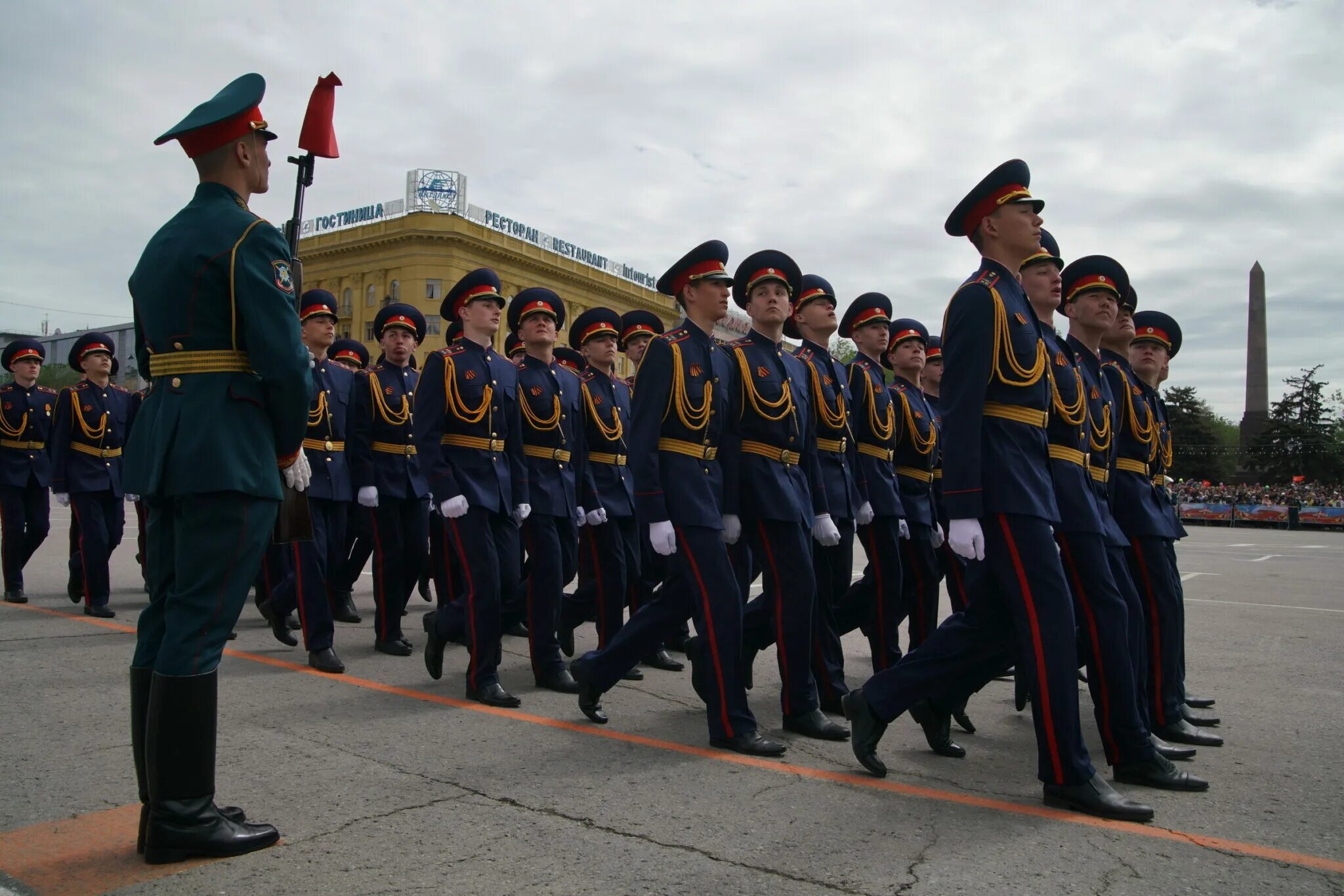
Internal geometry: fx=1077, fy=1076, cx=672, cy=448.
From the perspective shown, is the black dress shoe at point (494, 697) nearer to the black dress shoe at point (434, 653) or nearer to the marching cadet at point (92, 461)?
the black dress shoe at point (434, 653)

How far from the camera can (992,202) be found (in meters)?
4.44

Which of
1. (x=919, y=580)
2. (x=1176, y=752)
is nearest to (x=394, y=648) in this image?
(x=919, y=580)

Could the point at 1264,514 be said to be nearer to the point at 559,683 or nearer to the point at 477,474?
the point at 559,683

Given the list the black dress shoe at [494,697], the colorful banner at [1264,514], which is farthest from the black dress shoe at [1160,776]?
the colorful banner at [1264,514]

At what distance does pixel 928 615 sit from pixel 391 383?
430 centimetres

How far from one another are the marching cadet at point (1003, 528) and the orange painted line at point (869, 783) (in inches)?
3.7

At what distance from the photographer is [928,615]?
636 centimetres

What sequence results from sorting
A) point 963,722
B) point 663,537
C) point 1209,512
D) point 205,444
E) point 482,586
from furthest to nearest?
point 1209,512 → point 482,586 → point 963,722 → point 663,537 → point 205,444

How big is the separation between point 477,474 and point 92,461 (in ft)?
15.1

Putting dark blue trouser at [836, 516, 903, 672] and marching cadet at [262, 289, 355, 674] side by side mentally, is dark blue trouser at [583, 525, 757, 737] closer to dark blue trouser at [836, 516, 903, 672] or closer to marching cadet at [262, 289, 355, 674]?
dark blue trouser at [836, 516, 903, 672]

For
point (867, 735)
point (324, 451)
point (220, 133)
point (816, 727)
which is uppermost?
point (220, 133)

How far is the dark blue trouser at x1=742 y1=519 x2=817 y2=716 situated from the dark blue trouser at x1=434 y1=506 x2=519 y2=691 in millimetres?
1437

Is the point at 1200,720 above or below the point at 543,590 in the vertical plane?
below

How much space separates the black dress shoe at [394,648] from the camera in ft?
22.7
